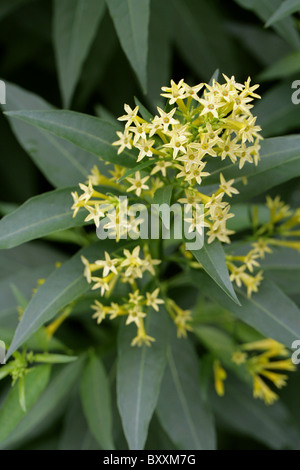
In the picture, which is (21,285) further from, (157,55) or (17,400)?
(157,55)

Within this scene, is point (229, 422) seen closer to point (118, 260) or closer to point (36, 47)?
point (118, 260)

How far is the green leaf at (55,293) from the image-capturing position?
2.97ft

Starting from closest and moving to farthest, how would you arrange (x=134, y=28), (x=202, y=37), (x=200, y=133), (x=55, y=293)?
1. (x=200, y=133)
2. (x=55, y=293)
3. (x=134, y=28)
4. (x=202, y=37)

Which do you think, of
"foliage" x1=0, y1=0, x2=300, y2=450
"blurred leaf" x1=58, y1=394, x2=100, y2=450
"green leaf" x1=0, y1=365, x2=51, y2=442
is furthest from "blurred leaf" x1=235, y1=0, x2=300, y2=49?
"blurred leaf" x1=58, y1=394, x2=100, y2=450

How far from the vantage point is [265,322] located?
1036 mm

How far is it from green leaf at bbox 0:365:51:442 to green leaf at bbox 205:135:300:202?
0.49 m

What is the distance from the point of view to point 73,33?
1365 mm

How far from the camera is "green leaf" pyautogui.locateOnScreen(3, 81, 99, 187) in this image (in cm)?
125

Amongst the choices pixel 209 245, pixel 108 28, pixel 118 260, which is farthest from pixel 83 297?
pixel 108 28

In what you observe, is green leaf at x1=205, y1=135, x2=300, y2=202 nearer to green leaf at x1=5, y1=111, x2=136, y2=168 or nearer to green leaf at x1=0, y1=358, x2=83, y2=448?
green leaf at x1=5, y1=111, x2=136, y2=168

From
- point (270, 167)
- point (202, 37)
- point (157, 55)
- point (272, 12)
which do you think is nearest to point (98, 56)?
point (157, 55)

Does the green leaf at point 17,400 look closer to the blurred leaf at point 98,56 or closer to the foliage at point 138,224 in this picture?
the foliage at point 138,224

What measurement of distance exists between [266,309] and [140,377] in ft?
0.87

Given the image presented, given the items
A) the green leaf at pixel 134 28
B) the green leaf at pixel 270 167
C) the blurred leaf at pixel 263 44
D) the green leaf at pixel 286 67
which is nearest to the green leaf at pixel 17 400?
the green leaf at pixel 270 167
